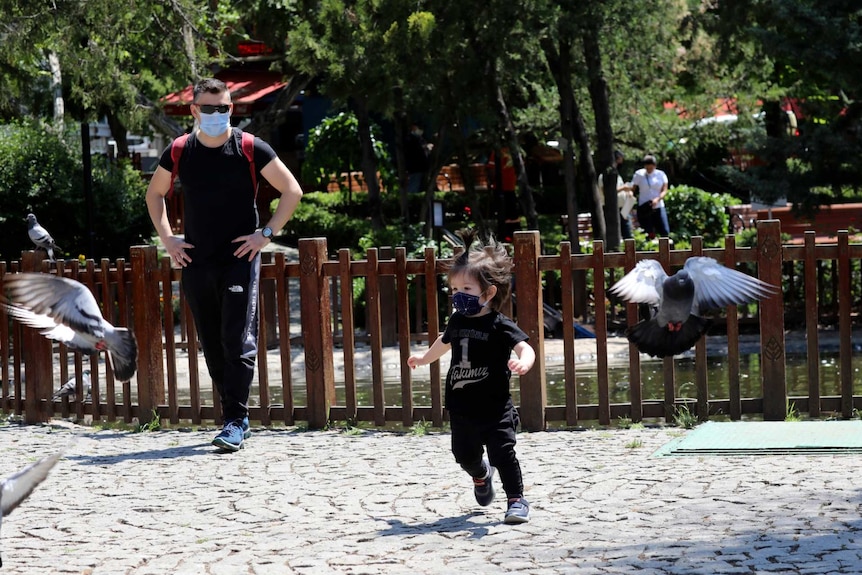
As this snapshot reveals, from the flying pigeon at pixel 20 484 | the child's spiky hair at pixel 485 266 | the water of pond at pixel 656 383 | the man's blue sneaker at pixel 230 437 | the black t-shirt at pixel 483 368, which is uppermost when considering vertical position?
the child's spiky hair at pixel 485 266

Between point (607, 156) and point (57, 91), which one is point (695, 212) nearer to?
point (607, 156)

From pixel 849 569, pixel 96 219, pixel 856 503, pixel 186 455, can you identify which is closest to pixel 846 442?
pixel 856 503

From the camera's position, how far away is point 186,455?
7613 mm

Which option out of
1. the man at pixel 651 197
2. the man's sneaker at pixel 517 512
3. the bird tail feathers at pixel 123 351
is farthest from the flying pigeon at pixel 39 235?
the man at pixel 651 197

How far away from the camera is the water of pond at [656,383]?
1093 centimetres

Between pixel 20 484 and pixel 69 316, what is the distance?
1.67 meters

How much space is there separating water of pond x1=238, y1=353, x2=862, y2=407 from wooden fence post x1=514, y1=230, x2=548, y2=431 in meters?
2.28

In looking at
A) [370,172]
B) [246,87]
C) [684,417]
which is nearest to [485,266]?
[684,417]

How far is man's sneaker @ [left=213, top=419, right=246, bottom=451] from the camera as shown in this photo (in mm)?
7594

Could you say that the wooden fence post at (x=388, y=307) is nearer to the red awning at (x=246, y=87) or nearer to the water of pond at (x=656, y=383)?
the water of pond at (x=656, y=383)

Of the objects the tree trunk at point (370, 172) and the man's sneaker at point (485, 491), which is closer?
the man's sneaker at point (485, 491)

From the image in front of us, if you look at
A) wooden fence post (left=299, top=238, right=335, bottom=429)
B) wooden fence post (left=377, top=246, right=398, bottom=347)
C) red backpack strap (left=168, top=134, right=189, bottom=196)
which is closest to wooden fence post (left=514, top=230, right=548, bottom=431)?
wooden fence post (left=299, top=238, right=335, bottom=429)

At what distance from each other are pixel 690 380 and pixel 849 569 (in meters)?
7.17

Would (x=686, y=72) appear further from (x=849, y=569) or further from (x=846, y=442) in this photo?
(x=849, y=569)
